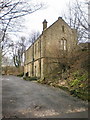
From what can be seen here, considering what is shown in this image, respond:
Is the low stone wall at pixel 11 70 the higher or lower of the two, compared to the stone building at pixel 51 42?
lower

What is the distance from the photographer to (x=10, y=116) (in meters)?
6.08

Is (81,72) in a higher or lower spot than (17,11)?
lower

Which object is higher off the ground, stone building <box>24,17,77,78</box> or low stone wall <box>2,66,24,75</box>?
stone building <box>24,17,77,78</box>

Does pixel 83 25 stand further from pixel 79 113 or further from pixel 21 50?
pixel 21 50

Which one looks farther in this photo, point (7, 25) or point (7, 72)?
point (7, 72)

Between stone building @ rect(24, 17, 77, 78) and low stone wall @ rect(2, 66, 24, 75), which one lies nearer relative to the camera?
stone building @ rect(24, 17, 77, 78)

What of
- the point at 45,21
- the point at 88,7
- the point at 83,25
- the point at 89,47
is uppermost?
the point at 45,21

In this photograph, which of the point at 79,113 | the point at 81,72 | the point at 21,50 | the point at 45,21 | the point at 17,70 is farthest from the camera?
the point at 21,50

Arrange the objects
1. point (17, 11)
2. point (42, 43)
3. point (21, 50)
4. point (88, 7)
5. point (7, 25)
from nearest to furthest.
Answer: point (17, 11)
point (7, 25)
point (88, 7)
point (42, 43)
point (21, 50)

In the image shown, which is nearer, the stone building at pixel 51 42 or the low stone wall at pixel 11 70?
the stone building at pixel 51 42

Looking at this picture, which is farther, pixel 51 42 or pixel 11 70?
pixel 11 70

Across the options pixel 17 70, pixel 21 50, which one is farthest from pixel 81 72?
pixel 21 50

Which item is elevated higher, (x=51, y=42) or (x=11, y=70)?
(x=51, y=42)

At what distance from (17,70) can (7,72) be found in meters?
3.86
